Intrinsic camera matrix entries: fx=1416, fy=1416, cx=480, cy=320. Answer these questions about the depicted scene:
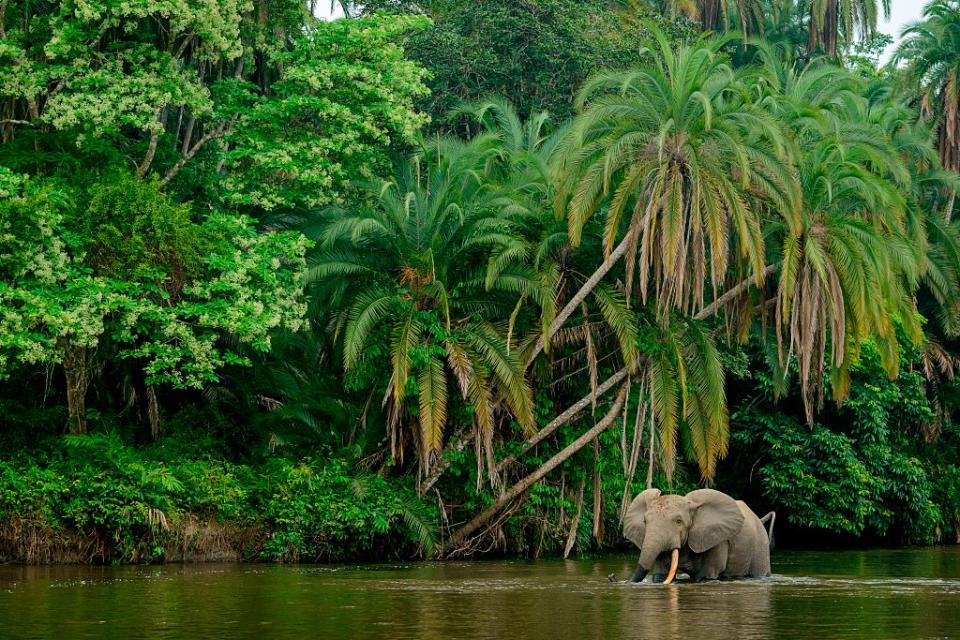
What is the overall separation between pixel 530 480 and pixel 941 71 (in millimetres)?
21985

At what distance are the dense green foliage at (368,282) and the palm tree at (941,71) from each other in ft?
38.7

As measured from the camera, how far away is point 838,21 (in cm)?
5225

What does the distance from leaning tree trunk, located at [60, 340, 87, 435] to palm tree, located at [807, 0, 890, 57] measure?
1311 inches

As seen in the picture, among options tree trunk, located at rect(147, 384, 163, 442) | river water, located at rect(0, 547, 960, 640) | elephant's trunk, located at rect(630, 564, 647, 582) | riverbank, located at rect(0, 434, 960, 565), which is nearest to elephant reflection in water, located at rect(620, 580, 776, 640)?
river water, located at rect(0, 547, 960, 640)

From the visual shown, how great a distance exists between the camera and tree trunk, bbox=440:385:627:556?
26.7 m

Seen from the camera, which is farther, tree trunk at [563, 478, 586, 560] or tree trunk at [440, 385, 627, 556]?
tree trunk at [563, 478, 586, 560]

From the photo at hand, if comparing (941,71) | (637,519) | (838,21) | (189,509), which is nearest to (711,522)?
(637,519)

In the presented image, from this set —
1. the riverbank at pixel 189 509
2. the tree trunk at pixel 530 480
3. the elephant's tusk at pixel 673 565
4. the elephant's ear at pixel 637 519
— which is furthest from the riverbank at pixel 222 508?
the elephant's tusk at pixel 673 565

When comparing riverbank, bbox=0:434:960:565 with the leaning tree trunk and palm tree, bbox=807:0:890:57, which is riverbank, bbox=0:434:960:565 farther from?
palm tree, bbox=807:0:890:57

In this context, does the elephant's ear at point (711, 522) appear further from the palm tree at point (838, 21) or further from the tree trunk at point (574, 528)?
the palm tree at point (838, 21)

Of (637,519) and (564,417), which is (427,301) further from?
(637,519)

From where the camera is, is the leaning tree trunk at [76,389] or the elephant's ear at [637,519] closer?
the elephant's ear at [637,519]

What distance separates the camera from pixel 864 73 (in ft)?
171

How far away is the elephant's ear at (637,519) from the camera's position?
20.2 m
